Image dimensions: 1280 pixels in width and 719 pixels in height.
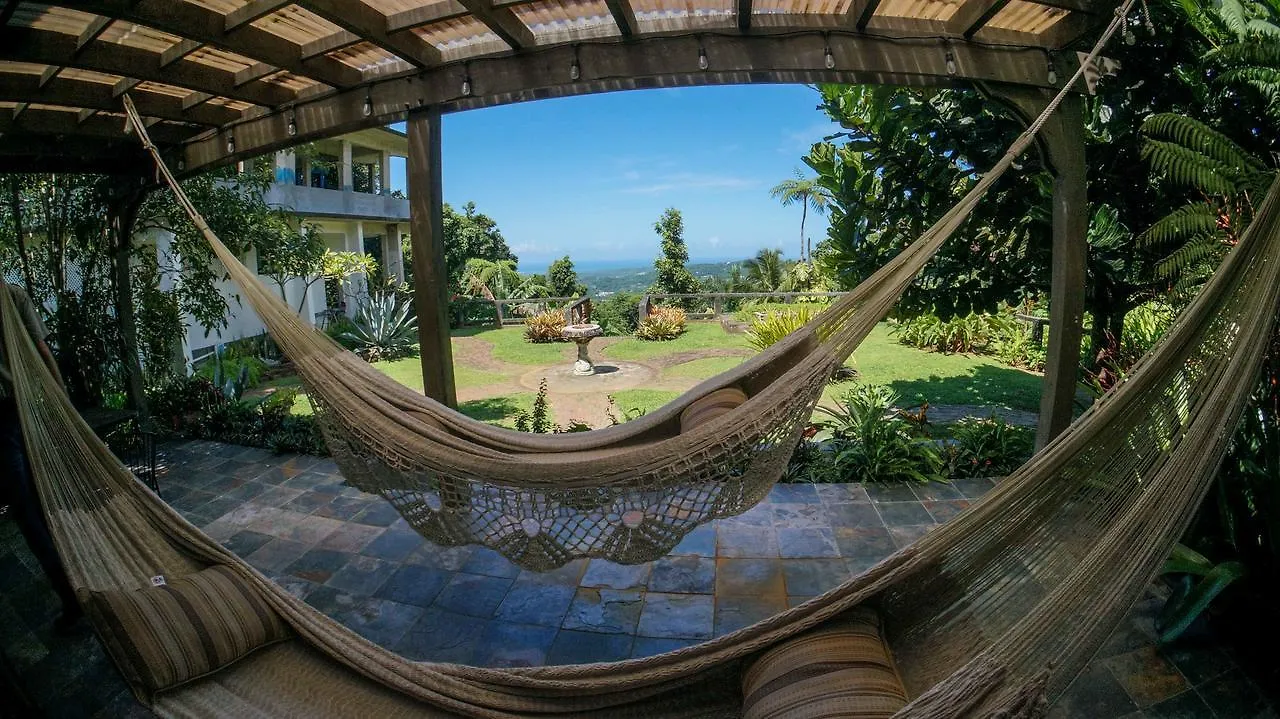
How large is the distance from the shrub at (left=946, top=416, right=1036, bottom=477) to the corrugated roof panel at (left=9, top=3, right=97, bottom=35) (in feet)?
11.5

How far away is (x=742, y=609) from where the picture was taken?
1915 mm

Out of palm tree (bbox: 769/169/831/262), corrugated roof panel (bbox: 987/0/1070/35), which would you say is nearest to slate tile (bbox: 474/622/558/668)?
corrugated roof panel (bbox: 987/0/1070/35)

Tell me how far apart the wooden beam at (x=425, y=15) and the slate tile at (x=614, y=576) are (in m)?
1.73

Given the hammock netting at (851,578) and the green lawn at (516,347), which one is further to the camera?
the green lawn at (516,347)

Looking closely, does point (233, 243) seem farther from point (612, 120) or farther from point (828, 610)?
point (612, 120)

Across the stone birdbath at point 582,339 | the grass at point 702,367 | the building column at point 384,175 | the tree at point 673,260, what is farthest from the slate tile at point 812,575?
the building column at point 384,175

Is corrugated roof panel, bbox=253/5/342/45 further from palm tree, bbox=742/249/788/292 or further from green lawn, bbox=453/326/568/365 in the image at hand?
palm tree, bbox=742/249/788/292

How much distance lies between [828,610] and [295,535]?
2.25m

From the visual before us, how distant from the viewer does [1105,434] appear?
4.10ft

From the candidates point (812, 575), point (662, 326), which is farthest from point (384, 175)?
point (812, 575)

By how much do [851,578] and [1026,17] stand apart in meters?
1.84

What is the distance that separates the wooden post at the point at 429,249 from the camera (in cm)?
221

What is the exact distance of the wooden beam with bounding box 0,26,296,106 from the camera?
1.73 m

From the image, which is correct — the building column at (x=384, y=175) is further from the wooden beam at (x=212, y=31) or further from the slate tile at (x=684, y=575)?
the slate tile at (x=684, y=575)
